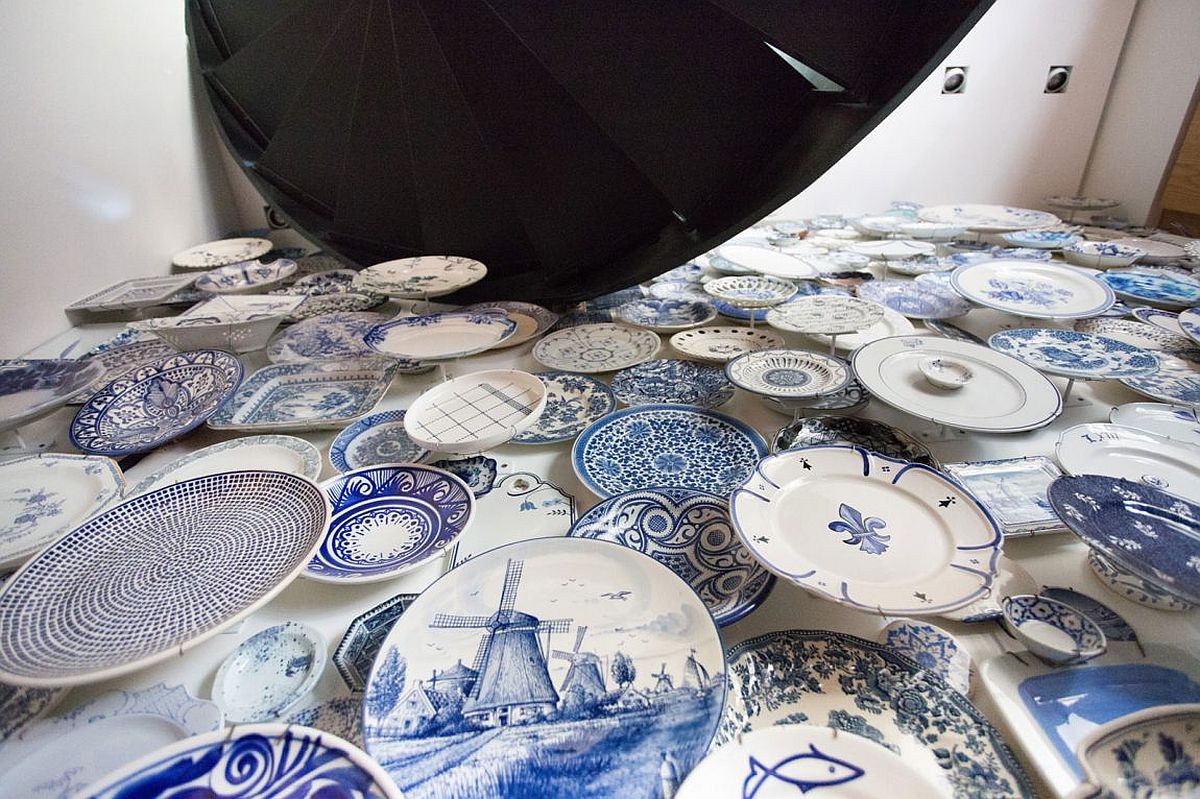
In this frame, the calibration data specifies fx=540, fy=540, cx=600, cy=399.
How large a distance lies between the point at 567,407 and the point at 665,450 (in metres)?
0.23

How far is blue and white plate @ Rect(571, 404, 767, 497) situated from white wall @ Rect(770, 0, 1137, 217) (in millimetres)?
1772

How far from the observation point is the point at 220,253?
5.85 feet

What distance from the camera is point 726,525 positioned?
75 cm

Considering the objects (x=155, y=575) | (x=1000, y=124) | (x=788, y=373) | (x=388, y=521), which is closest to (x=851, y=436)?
(x=788, y=373)

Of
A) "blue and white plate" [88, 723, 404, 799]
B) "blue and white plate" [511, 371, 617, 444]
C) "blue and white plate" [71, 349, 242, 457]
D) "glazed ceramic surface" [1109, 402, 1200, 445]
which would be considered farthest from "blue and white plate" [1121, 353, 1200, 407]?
"blue and white plate" [71, 349, 242, 457]

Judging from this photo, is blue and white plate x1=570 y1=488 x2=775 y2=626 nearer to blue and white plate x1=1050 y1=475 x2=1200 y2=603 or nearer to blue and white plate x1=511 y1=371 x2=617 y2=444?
blue and white plate x1=511 y1=371 x2=617 y2=444

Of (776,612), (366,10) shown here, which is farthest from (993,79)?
(776,612)

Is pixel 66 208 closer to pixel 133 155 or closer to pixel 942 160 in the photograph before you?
pixel 133 155

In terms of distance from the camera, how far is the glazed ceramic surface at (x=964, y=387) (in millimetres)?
832

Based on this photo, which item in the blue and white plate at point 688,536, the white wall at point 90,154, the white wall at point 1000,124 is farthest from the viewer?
the white wall at point 1000,124

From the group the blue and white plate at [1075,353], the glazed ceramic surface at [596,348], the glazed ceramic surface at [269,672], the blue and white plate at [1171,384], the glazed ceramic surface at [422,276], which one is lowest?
the glazed ceramic surface at [269,672]

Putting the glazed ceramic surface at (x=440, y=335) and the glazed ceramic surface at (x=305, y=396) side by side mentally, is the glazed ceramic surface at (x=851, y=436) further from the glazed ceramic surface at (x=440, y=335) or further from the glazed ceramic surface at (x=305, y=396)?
the glazed ceramic surface at (x=305, y=396)

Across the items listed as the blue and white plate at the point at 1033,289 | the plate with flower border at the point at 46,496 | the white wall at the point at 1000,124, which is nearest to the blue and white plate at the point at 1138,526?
the blue and white plate at the point at 1033,289

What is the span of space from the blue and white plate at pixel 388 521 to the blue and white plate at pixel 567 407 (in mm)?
190
